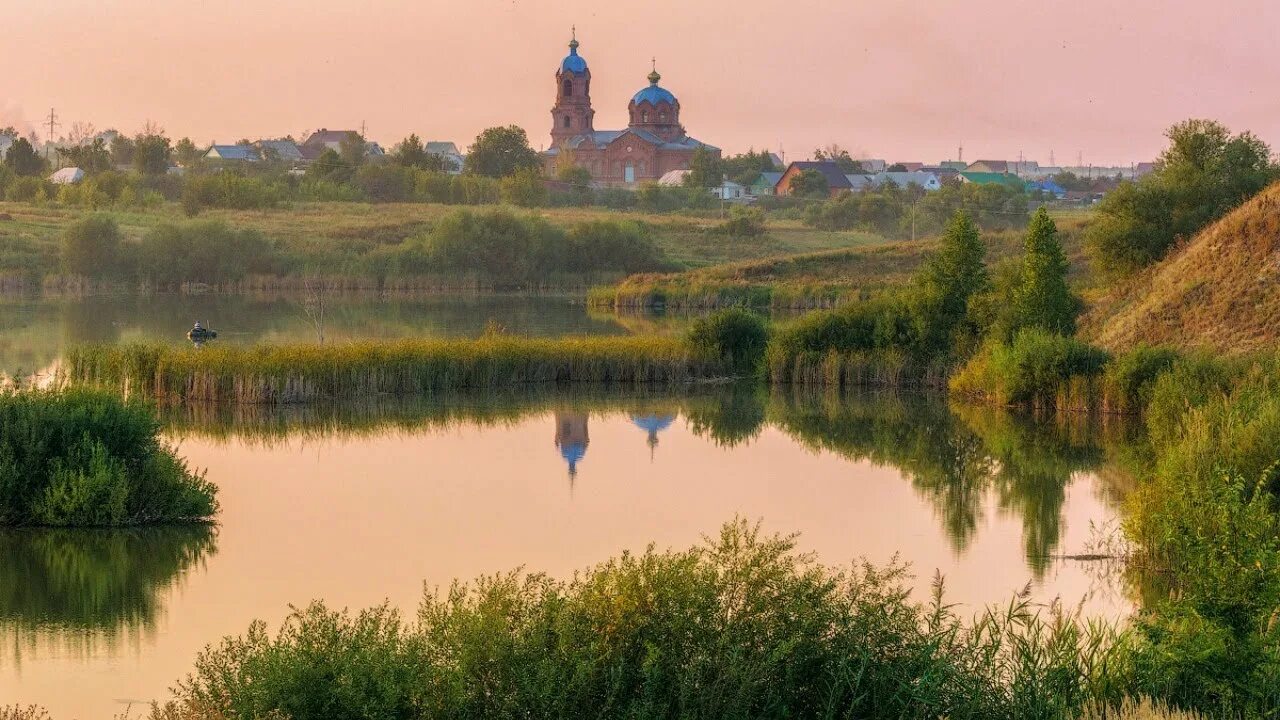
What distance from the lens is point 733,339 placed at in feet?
106

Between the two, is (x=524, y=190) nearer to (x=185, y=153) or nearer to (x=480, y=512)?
(x=185, y=153)

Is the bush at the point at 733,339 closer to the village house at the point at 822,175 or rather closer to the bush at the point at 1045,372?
the bush at the point at 1045,372

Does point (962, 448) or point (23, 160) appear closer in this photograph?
point (962, 448)

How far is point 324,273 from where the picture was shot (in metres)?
64.8

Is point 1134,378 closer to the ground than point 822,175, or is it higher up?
closer to the ground

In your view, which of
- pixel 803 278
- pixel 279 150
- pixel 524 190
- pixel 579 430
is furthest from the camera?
pixel 279 150

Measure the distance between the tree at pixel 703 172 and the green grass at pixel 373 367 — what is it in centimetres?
7542

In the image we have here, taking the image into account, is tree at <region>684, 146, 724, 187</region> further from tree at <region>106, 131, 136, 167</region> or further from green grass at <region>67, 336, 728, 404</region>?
green grass at <region>67, 336, 728, 404</region>

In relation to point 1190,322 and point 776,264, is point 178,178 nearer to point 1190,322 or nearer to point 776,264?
point 776,264

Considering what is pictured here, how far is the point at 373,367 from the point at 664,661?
19.7 meters

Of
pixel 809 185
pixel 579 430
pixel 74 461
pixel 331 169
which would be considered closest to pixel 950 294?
pixel 579 430

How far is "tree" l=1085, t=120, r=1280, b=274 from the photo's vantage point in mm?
38062

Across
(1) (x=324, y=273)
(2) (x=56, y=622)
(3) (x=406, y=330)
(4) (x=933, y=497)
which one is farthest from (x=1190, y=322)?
(1) (x=324, y=273)

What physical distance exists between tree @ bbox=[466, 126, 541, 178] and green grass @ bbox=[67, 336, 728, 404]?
77.1m
